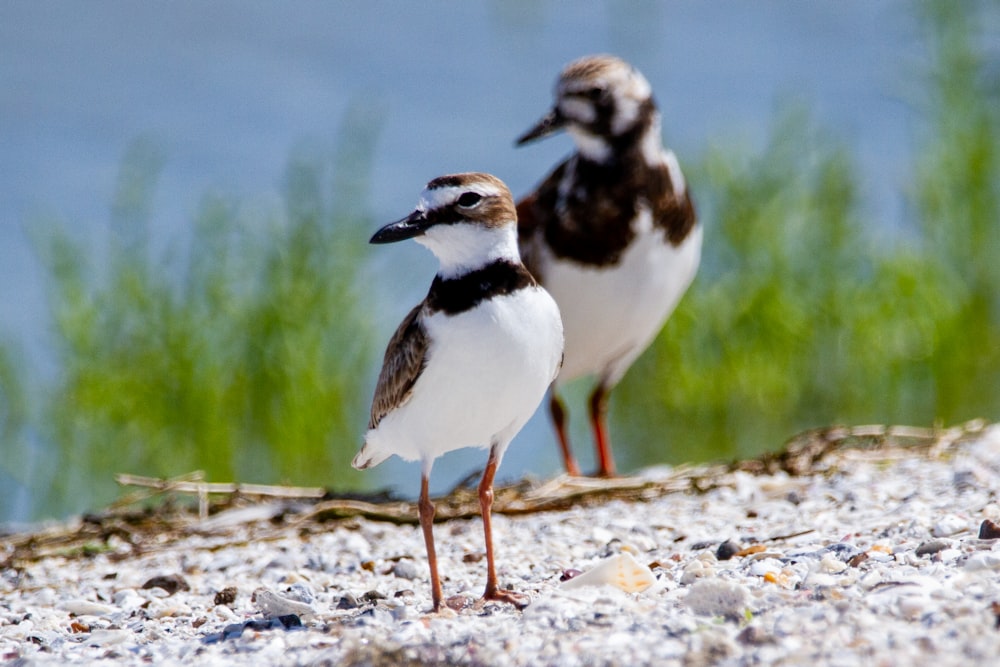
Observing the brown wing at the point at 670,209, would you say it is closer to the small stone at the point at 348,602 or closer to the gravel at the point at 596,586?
→ the gravel at the point at 596,586

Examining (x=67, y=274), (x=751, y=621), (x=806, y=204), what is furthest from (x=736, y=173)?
(x=751, y=621)

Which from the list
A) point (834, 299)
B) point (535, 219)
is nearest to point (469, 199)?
point (535, 219)

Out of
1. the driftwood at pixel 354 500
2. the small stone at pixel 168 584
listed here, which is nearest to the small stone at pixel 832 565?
the driftwood at pixel 354 500

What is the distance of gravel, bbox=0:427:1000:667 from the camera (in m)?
2.74

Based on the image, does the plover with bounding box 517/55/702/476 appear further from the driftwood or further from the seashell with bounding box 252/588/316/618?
the seashell with bounding box 252/588/316/618

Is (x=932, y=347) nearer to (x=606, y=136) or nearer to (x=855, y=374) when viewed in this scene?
(x=855, y=374)

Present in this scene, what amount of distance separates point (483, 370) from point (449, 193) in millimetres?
516

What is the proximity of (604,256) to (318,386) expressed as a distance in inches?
79.0

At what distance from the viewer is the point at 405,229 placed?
3.54 meters

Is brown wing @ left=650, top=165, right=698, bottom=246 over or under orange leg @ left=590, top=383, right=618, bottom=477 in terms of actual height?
over

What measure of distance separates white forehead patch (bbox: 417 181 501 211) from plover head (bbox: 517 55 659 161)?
2.23m

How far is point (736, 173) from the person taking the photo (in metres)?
7.41

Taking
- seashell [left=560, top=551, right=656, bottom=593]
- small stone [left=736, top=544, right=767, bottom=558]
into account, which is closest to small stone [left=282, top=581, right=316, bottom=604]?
seashell [left=560, top=551, right=656, bottom=593]

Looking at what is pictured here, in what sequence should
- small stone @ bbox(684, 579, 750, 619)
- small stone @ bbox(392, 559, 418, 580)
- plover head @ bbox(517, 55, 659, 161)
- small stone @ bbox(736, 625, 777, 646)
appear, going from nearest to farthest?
small stone @ bbox(736, 625, 777, 646) < small stone @ bbox(684, 579, 750, 619) < small stone @ bbox(392, 559, 418, 580) < plover head @ bbox(517, 55, 659, 161)
